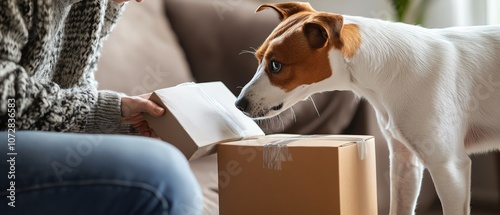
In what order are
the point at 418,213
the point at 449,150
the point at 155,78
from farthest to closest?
1. the point at 418,213
2. the point at 155,78
3. the point at 449,150

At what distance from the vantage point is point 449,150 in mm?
1170

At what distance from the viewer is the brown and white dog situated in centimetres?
118

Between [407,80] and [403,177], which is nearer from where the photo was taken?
[407,80]

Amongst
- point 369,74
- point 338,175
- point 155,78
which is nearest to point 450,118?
point 369,74

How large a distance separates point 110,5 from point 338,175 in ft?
1.99

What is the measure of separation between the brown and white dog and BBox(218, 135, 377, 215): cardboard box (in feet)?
0.33

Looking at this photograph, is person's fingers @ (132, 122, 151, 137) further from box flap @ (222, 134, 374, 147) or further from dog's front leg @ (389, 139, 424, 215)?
dog's front leg @ (389, 139, 424, 215)

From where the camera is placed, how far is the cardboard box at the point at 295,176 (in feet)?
3.52

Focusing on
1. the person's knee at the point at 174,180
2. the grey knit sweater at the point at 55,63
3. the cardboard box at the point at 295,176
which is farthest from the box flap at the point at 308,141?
the person's knee at the point at 174,180

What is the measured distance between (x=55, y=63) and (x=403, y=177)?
0.81 meters

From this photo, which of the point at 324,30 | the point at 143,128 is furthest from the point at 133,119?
the point at 324,30

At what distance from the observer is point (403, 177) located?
1.33 m

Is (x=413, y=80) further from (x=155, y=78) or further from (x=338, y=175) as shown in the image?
(x=155, y=78)

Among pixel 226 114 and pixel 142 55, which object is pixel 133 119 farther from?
pixel 142 55
